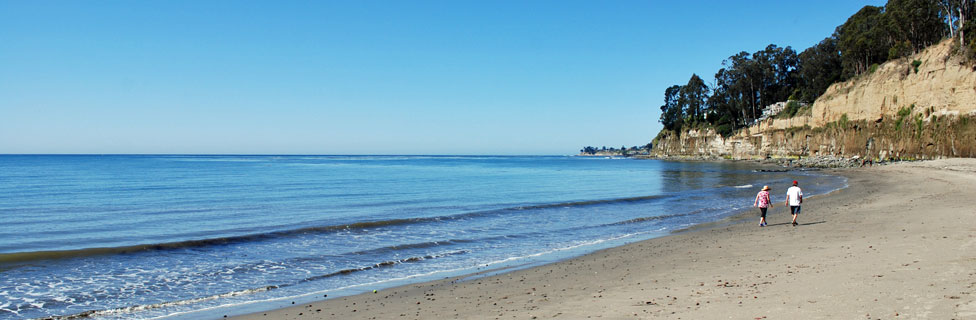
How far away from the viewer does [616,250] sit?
13.8 meters

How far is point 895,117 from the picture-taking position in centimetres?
5194

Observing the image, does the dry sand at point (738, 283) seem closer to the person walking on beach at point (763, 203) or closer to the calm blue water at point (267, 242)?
the person walking on beach at point (763, 203)

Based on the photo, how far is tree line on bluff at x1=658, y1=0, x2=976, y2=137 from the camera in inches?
2221

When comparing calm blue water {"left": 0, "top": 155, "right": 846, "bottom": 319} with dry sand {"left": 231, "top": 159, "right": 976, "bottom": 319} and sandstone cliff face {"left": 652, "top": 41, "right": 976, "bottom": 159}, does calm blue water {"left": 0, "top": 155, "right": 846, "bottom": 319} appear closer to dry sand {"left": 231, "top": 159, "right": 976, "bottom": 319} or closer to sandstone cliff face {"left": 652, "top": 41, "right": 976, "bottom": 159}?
dry sand {"left": 231, "top": 159, "right": 976, "bottom": 319}

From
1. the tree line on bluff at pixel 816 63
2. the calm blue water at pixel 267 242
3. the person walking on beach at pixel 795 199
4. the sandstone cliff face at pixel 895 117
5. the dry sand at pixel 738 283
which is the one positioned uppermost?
the tree line on bluff at pixel 816 63

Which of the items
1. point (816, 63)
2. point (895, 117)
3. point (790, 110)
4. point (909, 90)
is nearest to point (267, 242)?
point (909, 90)

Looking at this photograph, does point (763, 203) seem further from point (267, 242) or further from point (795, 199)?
point (267, 242)

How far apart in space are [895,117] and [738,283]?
56.7 meters

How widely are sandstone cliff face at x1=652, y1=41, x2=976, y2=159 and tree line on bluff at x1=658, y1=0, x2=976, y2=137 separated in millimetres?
2733

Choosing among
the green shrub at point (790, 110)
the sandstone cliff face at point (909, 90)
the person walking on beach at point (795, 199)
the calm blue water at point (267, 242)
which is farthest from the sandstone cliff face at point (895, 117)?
the person walking on beach at point (795, 199)

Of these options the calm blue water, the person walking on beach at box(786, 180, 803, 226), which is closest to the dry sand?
→ the person walking on beach at box(786, 180, 803, 226)

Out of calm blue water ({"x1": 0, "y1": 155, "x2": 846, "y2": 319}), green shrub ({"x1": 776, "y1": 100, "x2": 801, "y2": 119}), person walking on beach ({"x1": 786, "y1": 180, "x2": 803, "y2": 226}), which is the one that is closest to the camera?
calm blue water ({"x1": 0, "y1": 155, "x2": 846, "y2": 319})

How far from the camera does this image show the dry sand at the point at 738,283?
665 cm

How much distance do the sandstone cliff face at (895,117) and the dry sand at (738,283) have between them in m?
37.2
